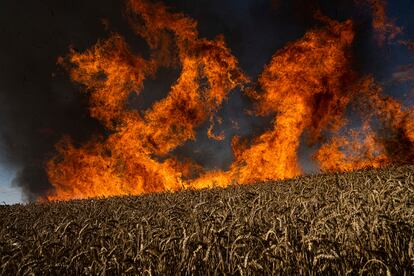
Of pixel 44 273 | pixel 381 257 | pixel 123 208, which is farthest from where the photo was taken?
pixel 123 208

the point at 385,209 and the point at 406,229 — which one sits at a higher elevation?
the point at 385,209

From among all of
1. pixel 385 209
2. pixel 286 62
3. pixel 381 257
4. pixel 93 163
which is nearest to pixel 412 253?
pixel 381 257

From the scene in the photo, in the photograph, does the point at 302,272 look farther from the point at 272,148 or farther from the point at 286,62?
the point at 286,62

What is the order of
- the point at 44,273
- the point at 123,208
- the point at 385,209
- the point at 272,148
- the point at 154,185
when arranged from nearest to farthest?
the point at 44,273
the point at 385,209
the point at 123,208
the point at 272,148
the point at 154,185

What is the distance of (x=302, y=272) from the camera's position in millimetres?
4246

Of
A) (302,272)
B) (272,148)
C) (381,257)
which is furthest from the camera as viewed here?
(272,148)

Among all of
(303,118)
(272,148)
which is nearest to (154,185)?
(272,148)

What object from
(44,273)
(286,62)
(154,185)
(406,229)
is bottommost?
(44,273)

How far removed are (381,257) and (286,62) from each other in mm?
23203

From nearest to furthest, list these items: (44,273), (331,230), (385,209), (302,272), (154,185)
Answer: (302,272)
(44,273)
(331,230)
(385,209)
(154,185)

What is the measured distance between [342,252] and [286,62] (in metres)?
22.8

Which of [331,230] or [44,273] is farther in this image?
[331,230]

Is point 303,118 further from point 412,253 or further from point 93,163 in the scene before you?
point 412,253

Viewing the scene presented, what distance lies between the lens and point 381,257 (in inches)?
156
